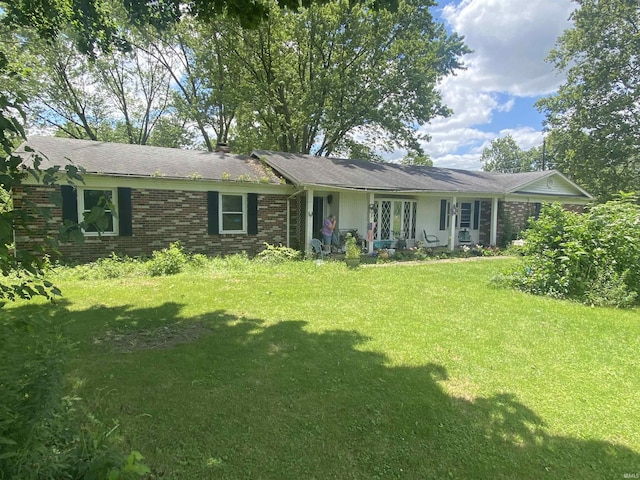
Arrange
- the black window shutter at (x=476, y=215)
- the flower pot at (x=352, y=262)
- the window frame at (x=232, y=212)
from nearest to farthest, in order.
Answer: the flower pot at (x=352, y=262), the window frame at (x=232, y=212), the black window shutter at (x=476, y=215)

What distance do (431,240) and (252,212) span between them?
830cm

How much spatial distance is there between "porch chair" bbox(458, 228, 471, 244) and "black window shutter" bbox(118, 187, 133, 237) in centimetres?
1378

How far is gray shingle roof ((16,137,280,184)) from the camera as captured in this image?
→ 10875 mm

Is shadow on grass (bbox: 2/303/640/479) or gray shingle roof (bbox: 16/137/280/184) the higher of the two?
gray shingle roof (bbox: 16/137/280/184)

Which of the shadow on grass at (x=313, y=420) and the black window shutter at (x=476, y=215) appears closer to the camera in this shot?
the shadow on grass at (x=313, y=420)

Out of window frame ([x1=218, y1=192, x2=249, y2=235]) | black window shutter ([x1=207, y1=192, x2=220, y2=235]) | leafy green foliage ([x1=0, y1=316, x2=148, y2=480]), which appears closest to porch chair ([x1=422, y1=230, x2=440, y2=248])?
window frame ([x1=218, y1=192, x2=249, y2=235])

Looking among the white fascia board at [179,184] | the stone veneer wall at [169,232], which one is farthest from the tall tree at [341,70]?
the stone veneer wall at [169,232]

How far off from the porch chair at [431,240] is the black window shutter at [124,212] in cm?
1145

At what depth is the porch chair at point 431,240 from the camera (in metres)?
16.2

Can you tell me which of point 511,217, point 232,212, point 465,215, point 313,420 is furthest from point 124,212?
point 511,217

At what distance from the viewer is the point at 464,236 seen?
17.5 meters

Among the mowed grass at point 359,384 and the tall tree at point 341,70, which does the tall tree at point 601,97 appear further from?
the mowed grass at point 359,384

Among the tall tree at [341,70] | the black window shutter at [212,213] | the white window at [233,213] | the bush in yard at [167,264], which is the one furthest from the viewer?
the tall tree at [341,70]

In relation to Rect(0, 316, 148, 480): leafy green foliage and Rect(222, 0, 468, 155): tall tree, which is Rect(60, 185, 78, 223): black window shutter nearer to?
Rect(0, 316, 148, 480): leafy green foliage
